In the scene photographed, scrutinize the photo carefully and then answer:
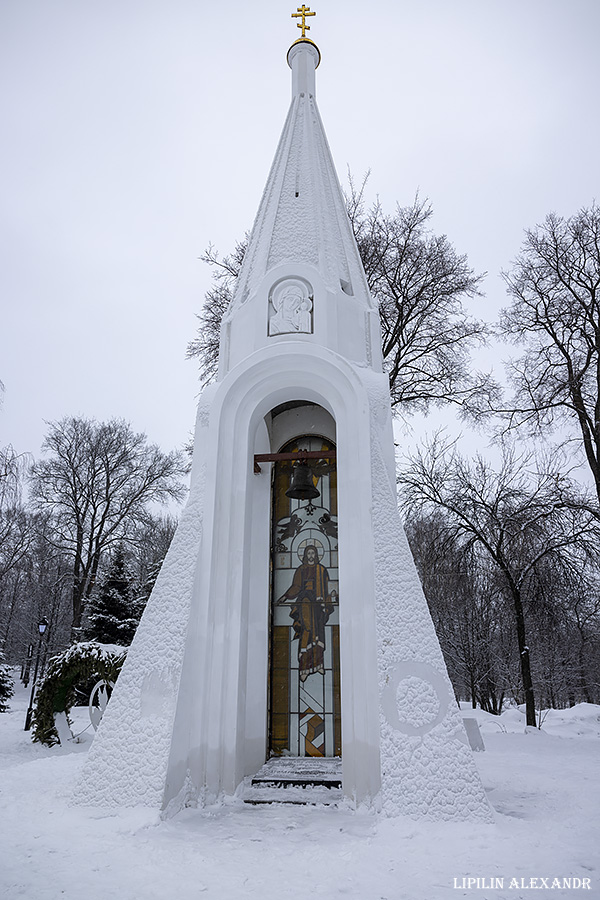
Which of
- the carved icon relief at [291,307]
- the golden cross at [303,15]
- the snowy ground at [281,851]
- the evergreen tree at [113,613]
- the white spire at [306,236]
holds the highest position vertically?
the golden cross at [303,15]

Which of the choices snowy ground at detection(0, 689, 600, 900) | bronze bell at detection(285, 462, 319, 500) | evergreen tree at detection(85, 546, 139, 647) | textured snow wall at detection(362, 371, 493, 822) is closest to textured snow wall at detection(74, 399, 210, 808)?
snowy ground at detection(0, 689, 600, 900)

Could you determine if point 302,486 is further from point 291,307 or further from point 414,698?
point 414,698

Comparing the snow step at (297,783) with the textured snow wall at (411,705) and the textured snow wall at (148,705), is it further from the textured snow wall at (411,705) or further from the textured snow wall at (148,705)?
the textured snow wall at (148,705)

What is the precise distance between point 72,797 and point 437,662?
3.02m

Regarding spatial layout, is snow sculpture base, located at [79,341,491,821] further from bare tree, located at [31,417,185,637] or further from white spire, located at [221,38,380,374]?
bare tree, located at [31,417,185,637]

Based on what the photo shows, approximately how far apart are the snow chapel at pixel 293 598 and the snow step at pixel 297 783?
0.06 ft

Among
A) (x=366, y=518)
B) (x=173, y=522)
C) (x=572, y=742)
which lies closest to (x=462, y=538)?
(x=572, y=742)

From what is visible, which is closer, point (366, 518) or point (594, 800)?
point (594, 800)

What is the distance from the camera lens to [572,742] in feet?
29.6

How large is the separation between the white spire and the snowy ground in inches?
170

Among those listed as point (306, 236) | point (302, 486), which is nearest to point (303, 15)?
point (306, 236)

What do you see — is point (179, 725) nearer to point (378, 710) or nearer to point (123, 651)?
point (378, 710)

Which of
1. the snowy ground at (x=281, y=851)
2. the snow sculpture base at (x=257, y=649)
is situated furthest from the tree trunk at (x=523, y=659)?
the snow sculpture base at (x=257, y=649)

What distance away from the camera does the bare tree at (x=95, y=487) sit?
19.4 meters
